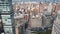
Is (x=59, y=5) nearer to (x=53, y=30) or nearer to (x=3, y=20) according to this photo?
(x=53, y=30)

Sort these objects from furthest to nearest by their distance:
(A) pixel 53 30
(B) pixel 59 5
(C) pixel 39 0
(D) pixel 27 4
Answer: (D) pixel 27 4 < (C) pixel 39 0 < (B) pixel 59 5 < (A) pixel 53 30

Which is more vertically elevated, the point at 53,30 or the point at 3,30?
the point at 3,30

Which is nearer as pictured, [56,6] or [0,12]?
[0,12]

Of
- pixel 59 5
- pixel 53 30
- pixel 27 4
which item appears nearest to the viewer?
pixel 53 30

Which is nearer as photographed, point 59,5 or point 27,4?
point 59,5

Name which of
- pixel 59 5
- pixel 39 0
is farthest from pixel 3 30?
pixel 39 0

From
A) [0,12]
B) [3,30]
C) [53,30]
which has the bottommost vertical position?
[53,30]

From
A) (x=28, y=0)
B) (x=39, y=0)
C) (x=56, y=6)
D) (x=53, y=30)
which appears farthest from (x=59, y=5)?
(x=53, y=30)

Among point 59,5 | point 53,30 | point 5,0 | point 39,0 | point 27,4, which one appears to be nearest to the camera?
point 5,0

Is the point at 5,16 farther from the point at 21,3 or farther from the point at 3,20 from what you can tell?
the point at 21,3
